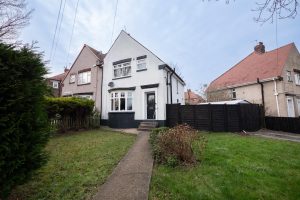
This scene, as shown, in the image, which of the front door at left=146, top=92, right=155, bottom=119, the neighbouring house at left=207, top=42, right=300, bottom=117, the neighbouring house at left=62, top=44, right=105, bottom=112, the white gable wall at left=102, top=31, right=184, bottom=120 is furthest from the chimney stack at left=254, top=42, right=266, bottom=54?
the neighbouring house at left=62, top=44, right=105, bottom=112

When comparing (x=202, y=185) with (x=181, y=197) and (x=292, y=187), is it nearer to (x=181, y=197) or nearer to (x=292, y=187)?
(x=181, y=197)

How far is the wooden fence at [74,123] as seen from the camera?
13.4 metres

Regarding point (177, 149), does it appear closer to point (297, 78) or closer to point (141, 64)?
point (141, 64)

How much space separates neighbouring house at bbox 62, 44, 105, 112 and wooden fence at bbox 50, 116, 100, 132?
8.19 feet

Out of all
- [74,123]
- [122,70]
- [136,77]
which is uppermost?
[122,70]

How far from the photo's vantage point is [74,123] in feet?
48.1

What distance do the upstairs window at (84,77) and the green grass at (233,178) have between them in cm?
1701

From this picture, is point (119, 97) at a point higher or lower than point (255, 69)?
lower

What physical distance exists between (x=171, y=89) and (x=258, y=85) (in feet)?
34.1

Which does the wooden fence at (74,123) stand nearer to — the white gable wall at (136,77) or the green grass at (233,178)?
the white gable wall at (136,77)

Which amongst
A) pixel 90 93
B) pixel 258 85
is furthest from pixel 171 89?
pixel 258 85

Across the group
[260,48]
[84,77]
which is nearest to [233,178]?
[84,77]

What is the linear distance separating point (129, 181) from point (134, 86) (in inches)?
489

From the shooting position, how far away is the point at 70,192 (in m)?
4.16
